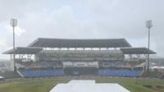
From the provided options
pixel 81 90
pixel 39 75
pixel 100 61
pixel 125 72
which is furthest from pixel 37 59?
pixel 81 90

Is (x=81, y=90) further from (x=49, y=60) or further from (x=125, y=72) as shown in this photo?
(x=49, y=60)

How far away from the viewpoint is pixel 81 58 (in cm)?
13738

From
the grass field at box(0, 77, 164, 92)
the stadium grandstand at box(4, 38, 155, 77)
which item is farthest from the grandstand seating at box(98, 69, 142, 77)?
the grass field at box(0, 77, 164, 92)

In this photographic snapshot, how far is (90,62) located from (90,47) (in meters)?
5.65

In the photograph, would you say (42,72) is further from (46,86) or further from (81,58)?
(46,86)

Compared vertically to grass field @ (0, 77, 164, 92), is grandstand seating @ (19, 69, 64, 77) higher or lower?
lower

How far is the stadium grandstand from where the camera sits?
12962 cm

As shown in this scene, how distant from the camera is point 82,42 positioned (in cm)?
13525

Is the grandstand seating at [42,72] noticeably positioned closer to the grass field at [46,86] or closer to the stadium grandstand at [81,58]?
the stadium grandstand at [81,58]

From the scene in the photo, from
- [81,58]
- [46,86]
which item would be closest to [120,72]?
[81,58]

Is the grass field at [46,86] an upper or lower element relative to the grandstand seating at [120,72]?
upper

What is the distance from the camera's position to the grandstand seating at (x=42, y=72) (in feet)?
407

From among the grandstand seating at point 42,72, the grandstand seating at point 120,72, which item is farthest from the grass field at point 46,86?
the grandstand seating at point 120,72

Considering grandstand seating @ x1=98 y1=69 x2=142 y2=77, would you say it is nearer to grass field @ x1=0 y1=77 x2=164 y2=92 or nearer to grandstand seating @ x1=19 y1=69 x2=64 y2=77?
grandstand seating @ x1=19 y1=69 x2=64 y2=77
